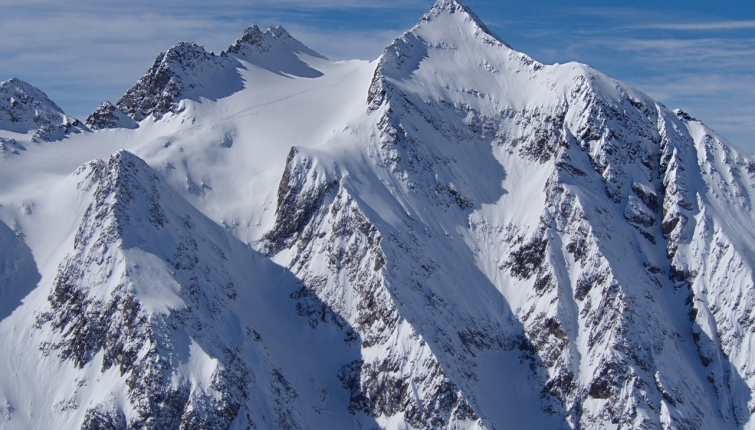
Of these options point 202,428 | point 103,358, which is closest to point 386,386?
point 202,428

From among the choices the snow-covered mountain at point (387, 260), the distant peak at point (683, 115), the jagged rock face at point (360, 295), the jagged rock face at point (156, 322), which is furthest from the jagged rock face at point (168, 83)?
the distant peak at point (683, 115)

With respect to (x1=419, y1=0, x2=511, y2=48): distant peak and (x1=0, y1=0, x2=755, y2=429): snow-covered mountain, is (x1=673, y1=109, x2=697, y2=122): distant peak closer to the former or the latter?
(x1=0, y1=0, x2=755, y2=429): snow-covered mountain

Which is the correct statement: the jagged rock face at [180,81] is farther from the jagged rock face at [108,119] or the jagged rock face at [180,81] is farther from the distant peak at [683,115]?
the distant peak at [683,115]

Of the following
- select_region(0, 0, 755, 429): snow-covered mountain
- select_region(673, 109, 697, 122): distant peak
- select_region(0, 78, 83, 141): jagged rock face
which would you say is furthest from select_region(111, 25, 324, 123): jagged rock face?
select_region(673, 109, 697, 122): distant peak

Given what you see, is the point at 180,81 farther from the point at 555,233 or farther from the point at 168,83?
the point at 555,233

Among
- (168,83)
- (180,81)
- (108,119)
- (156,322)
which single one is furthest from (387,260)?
(108,119)
